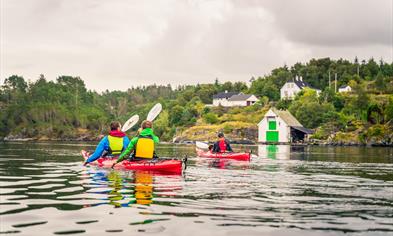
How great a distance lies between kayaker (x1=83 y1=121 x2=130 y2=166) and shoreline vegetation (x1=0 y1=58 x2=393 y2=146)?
81.2 metres

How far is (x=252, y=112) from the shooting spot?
155 meters

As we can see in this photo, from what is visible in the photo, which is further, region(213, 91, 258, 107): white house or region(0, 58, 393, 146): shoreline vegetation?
region(213, 91, 258, 107): white house

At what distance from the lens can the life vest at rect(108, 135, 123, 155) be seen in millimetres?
26641

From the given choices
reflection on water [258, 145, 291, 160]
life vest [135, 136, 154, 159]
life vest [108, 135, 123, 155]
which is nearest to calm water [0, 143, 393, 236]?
life vest [135, 136, 154, 159]

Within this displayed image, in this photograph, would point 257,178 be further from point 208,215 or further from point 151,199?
point 208,215

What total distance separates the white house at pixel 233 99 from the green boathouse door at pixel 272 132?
43.1m

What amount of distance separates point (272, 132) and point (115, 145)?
3976 inches

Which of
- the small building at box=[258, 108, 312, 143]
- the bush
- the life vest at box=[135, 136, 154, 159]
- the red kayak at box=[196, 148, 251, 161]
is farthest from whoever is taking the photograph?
the bush

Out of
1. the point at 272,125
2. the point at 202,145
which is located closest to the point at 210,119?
the point at 272,125

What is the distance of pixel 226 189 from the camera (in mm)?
17875

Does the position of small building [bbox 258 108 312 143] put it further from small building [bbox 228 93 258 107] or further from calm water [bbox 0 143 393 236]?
calm water [bbox 0 143 393 236]

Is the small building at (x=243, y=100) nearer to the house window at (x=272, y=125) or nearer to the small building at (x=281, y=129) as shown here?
the small building at (x=281, y=129)

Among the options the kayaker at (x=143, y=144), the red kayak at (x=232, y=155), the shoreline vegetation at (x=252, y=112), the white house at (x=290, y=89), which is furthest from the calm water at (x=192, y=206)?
the white house at (x=290, y=89)

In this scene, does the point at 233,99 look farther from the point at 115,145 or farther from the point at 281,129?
the point at 115,145
